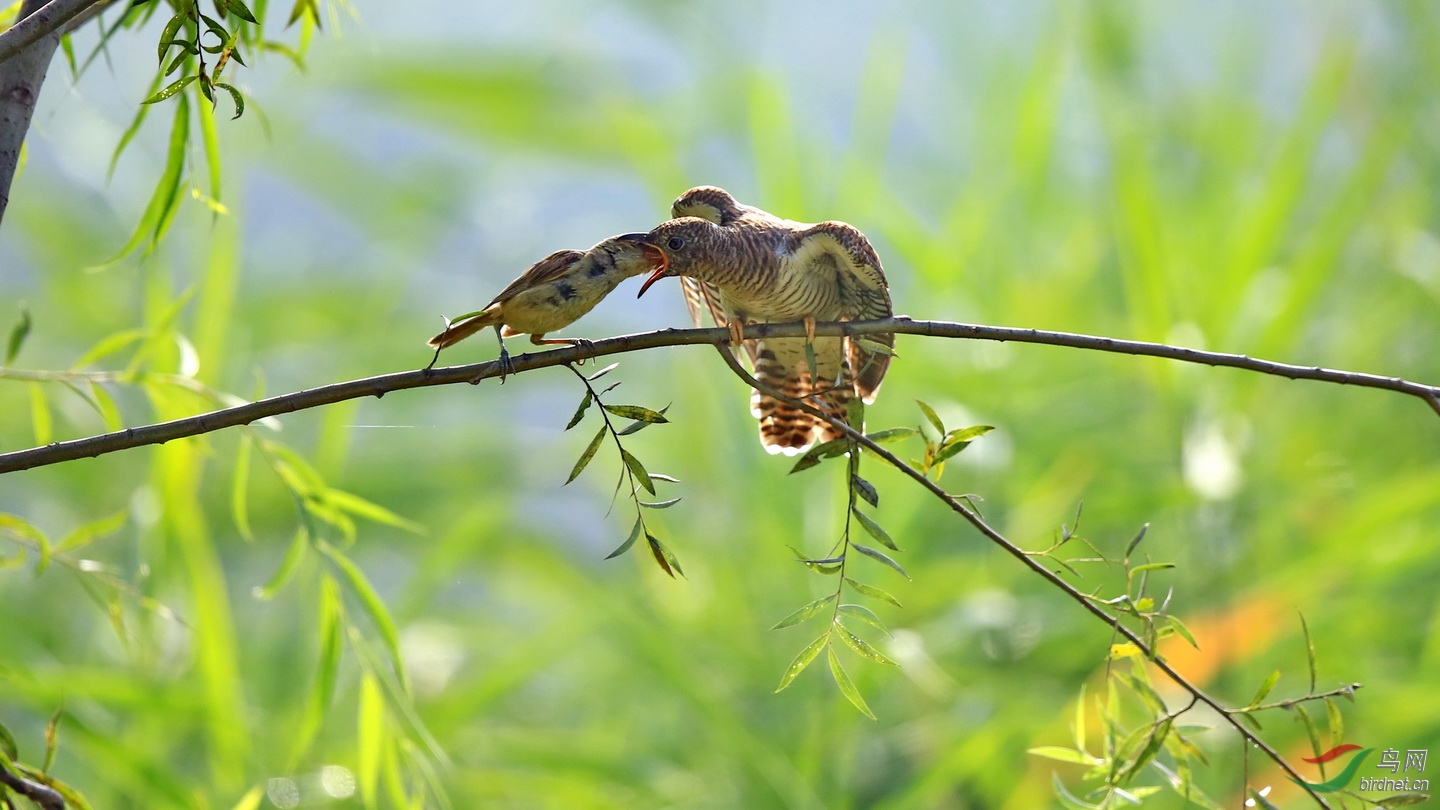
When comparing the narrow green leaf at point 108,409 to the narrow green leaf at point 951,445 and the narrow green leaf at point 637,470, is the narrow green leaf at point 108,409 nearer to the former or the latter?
the narrow green leaf at point 637,470

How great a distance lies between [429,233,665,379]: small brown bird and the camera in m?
0.77

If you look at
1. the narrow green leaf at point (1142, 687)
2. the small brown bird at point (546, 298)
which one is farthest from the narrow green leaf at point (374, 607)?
the narrow green leaf at point (1142, 687)

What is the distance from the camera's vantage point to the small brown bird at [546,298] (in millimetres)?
772

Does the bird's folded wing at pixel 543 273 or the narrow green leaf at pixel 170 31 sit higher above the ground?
the bird's folded wing at pixel 543 273

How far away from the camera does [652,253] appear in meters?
0.97

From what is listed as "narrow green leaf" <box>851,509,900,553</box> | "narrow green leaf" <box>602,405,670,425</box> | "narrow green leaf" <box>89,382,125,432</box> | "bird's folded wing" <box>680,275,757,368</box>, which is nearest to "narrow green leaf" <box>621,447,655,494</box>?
"narrow green leaf" <box>602,405,670,425</box>

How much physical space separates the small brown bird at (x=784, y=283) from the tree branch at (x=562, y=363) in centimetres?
34

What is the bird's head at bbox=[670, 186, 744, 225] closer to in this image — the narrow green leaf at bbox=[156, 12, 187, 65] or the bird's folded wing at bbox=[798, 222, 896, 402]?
the bird's folded wing at bbox=[798, 222, 896, 402]

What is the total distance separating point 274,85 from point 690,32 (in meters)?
1.07

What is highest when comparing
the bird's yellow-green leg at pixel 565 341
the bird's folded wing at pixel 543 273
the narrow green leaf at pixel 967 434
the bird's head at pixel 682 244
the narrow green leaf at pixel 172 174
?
the bird's head at pixel 682 244

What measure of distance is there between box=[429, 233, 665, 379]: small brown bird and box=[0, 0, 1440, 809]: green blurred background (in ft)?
1.96

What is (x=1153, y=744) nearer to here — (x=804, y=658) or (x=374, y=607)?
(x=804, y=658)

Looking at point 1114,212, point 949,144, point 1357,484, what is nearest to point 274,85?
point 949,144

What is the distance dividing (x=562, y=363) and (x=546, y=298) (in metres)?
0.12
